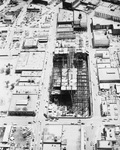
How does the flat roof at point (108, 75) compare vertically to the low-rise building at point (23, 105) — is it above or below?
above

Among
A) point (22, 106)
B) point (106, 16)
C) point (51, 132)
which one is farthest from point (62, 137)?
point (106, 16)

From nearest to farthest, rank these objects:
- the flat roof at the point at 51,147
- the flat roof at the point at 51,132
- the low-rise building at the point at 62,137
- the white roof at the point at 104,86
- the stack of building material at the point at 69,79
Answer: the flat roof at the point at 51,147
the low-rise building at the point at 62,137
the flat roof at the point at 51,132
the stack of building material at the point at 69,79
the white roof at the point at 104,86

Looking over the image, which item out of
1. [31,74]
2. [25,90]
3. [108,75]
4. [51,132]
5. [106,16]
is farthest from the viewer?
[106,16]

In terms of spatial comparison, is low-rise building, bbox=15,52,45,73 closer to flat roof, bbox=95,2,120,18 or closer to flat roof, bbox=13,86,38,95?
flat roof, bbox=13,86,38,95

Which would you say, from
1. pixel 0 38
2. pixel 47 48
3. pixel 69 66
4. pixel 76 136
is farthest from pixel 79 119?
pixel 0 38

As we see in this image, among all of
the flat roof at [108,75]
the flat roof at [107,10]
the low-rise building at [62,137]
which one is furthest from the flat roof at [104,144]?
the flat roof at [107,10]

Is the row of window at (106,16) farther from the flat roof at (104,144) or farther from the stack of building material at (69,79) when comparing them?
the flat roof at (104,144)

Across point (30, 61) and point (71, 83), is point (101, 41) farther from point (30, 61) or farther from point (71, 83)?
point (30, 61)

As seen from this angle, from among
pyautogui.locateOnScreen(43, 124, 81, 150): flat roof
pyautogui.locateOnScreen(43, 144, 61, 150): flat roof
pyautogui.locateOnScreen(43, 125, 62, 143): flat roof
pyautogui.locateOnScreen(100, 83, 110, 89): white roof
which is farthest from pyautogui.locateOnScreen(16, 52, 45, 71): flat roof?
pyautogui.locateOnScreen(43, 144, 61, 150): flat roof

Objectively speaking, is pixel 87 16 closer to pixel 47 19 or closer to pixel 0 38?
pixel 47 19
